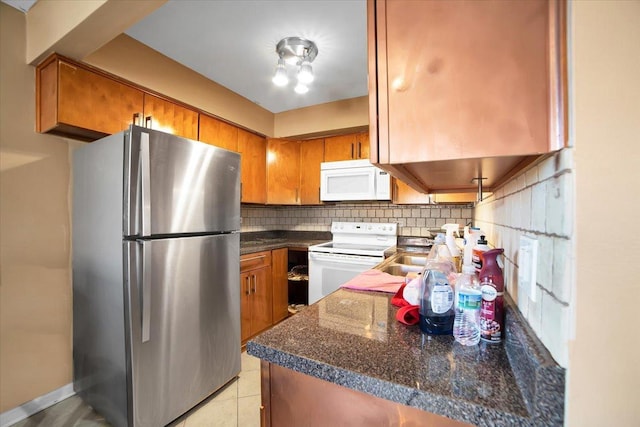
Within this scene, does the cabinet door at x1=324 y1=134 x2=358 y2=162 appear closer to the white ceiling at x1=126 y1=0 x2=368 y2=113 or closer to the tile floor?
the white ceiling at x1=126 y1=0 x2=368 y2=113

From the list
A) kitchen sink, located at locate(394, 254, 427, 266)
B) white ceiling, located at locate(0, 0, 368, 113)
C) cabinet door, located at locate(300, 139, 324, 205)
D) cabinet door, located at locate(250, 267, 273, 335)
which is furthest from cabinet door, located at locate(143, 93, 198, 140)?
kitchen sink, located at locate(394, 254, 427, 266)

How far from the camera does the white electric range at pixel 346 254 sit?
248 centimetres

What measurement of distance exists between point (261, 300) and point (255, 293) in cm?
13

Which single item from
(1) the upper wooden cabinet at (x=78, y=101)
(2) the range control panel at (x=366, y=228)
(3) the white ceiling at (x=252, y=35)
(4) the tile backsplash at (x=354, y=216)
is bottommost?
(2) the range control panel at (x=366, y=228)

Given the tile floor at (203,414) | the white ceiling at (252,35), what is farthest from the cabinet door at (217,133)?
the tile floor at (203,414)

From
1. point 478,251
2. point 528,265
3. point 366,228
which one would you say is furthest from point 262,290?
point 528,265

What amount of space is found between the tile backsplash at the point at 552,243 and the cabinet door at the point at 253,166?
98.6 inches

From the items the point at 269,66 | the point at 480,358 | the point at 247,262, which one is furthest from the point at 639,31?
the point at 247,262

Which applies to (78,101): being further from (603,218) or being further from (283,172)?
(603,218)

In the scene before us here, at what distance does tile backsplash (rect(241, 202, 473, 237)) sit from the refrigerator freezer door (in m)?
1.32

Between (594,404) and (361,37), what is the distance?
2.06 metres

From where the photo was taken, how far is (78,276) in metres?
1.69

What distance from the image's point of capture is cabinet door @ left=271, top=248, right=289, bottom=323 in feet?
9.11

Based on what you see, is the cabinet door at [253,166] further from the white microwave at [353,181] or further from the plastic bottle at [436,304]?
the plastic bottle at [436,304]
